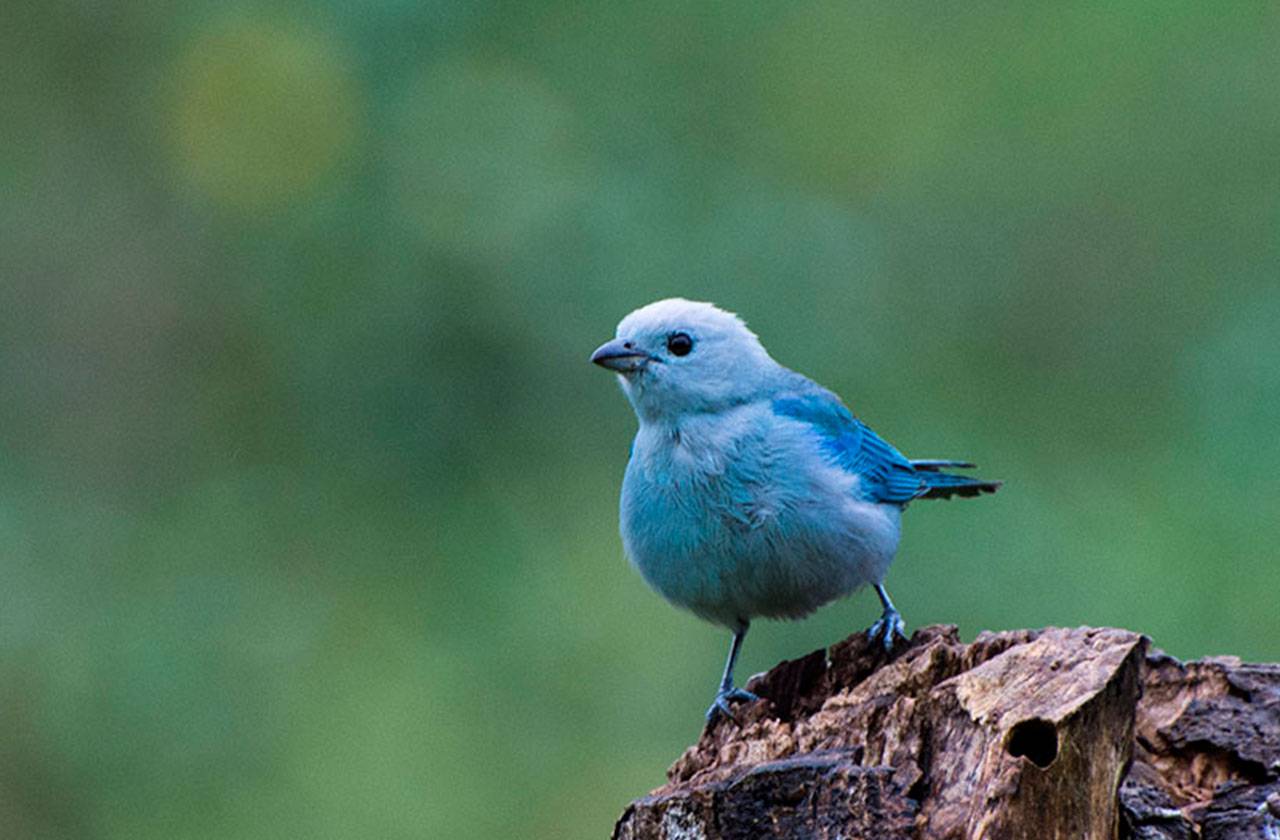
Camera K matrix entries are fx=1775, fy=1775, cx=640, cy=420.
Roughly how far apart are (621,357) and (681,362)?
0.22 metres

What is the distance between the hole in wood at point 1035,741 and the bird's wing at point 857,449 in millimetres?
2230

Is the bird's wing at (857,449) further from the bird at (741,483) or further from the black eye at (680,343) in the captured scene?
the black eye at (680,343)

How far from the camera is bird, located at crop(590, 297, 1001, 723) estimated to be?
5.99 m

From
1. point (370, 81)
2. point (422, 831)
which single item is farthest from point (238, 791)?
point (370, 81)

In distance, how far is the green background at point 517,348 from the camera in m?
8.30

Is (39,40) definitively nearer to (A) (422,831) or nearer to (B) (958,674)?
(A) (422,831)

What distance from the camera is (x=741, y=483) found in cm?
609

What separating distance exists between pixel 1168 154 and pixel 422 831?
214 inches

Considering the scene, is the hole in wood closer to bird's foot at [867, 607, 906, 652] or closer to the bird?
bird's foot at [867, 607, 906, 652]

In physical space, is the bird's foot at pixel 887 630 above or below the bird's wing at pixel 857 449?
below

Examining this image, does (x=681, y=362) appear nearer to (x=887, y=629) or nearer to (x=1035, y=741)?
(x=887, y=629)

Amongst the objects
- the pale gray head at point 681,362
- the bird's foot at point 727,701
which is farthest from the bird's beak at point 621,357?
the bird's foot at point 727,701

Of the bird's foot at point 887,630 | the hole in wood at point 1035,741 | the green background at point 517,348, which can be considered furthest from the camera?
the green background at point 517,348

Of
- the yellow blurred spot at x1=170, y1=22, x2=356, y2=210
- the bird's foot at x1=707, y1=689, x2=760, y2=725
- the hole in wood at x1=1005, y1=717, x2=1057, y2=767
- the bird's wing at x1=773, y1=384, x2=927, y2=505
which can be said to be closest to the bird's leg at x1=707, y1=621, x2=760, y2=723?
the bird's foot at x1=707, y1=689, x2=760, y2=725
